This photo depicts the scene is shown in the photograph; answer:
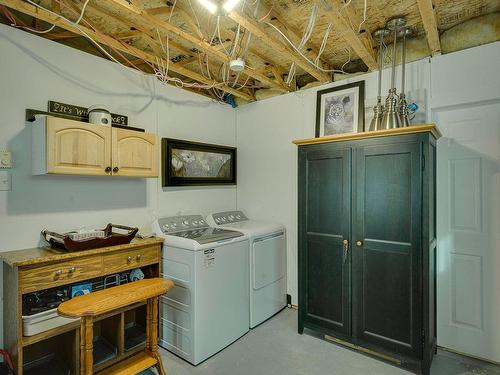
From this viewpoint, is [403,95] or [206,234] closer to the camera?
[403,95]

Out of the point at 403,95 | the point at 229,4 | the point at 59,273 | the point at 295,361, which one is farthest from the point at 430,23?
the point at 59,273

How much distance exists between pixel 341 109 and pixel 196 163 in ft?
5.50

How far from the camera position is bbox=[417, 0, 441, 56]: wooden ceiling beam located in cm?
178

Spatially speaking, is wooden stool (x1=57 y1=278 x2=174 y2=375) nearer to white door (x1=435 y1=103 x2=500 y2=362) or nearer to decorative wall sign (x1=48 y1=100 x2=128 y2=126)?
decorative wall sign (x1=48 y1=100 x2=128 y2=126)

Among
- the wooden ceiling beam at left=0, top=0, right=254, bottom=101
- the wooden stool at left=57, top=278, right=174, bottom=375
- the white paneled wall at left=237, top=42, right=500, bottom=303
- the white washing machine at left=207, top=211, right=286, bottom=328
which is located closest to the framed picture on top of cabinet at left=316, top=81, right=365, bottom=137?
the white paneled wall at left=237, top=42, right=500, bottom=303

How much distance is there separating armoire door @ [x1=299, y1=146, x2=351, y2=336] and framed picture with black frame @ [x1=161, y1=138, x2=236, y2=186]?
4.06ft

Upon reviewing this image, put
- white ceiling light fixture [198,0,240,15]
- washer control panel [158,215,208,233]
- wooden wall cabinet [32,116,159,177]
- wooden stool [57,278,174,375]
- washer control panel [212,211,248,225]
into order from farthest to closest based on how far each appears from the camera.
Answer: washer control panel [212,211,248,225] → washer control panel [158,215,208,233] → wooden wall cabinet [32,116,159,177] → wooden stool [57,278,174,375] → white ceiling light fixture [198,0,240,15]

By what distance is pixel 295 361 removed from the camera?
233cm

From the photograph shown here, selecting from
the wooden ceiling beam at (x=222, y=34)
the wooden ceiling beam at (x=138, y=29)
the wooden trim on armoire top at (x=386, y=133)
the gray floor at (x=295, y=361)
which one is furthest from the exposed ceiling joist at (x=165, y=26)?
the gray floor at (x=295, y=361)

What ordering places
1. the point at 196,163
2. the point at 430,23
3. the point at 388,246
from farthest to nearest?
the point at 196,163, the point at 388,246, the point at 430,23

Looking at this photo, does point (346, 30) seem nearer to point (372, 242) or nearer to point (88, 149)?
point (372, 242)

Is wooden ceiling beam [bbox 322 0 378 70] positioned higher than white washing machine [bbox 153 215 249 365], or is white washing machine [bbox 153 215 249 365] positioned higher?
wooden ceiling beam [bbox 322 0 378 70]

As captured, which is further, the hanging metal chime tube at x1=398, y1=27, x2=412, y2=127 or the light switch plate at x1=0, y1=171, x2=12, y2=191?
the hanging metal chime tube at x1=398, y1=27, x2=412, y2=127

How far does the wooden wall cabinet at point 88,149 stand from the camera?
1980 mm
